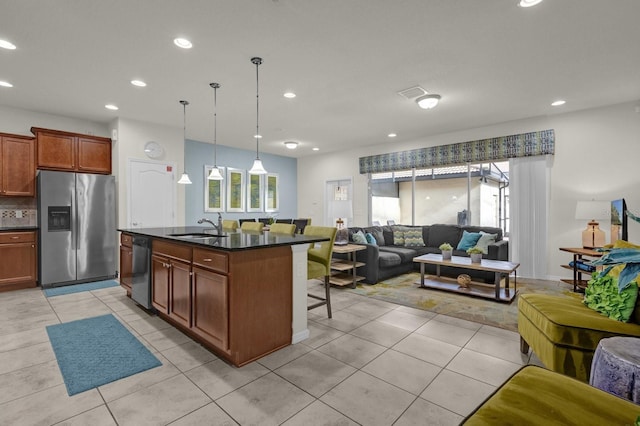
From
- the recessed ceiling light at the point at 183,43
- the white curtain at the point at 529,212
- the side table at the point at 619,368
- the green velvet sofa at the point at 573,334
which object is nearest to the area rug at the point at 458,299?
the white curtain at the point at 529,212

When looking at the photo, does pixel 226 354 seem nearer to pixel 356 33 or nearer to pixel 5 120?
pixel 356 33

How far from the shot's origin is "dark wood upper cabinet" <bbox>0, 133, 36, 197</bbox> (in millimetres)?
4449

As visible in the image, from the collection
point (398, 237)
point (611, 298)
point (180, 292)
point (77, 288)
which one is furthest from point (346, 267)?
point (77, 288)

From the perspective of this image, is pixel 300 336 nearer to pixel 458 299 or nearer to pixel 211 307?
pixel 211 307

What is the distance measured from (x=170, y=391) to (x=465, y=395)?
6.26 feet

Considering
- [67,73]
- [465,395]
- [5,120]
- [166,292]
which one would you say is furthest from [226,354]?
[5,120]

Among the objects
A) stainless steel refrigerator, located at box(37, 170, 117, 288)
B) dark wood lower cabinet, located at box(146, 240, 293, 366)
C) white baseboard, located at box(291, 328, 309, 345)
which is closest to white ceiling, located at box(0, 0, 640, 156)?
stainless steel refrigerator, located at box(37, 170, 117, 288)

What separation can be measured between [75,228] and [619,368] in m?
6.21

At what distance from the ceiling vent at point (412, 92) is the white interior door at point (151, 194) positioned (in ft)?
14.1

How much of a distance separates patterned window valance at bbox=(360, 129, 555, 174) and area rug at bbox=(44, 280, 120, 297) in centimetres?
563

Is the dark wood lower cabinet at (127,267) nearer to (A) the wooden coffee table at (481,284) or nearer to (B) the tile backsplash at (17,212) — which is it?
(B) the tile backsplash at (17,212)

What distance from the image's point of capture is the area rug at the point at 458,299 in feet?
10.9

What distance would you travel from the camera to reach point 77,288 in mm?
4539

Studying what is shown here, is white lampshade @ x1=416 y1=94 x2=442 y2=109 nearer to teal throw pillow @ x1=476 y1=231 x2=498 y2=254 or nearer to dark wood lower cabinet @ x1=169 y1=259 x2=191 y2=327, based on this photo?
teal throw pillow @ x1=476 y1=231 x2=498 y2=254
